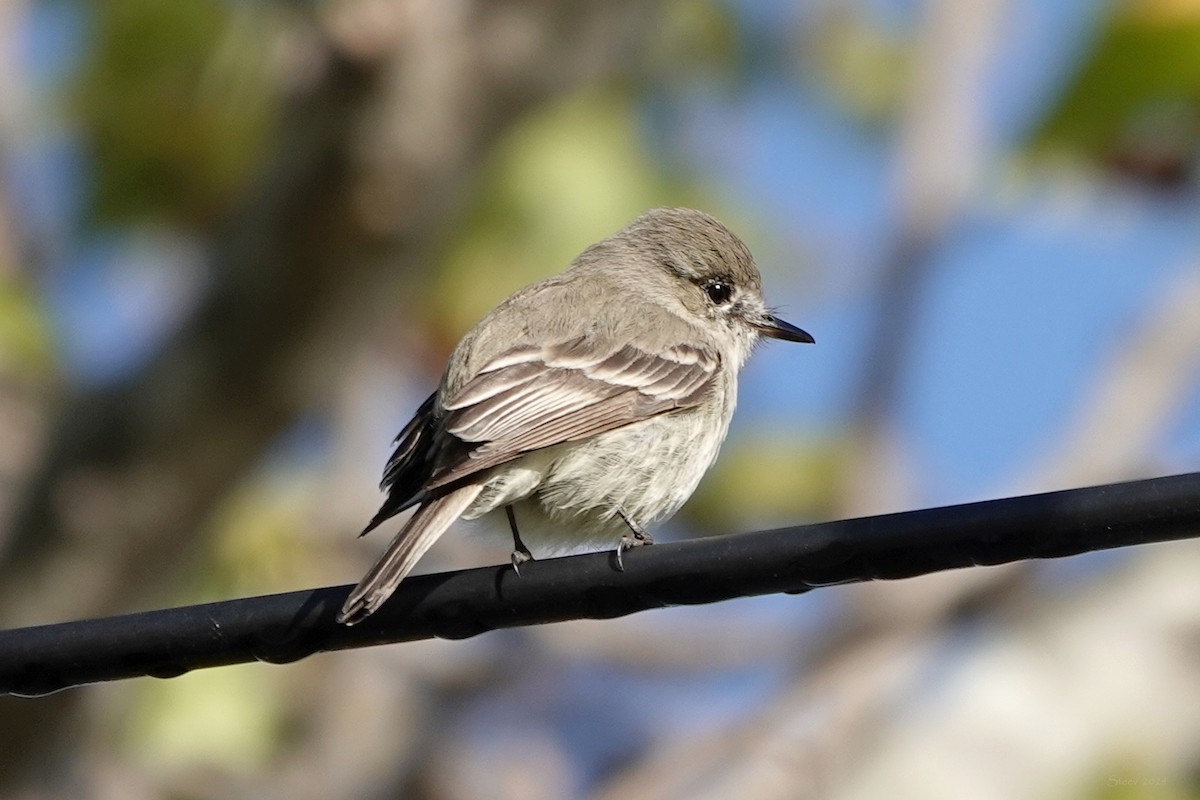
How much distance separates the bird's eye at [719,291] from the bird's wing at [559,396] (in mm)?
644

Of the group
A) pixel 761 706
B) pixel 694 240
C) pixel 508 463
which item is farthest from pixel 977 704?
pixel 508 463

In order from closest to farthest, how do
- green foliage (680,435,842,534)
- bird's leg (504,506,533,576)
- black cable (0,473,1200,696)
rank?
black cable (0,473,1200,696) < bird's leg (504,506,533,576) < green foliage (680,435,842,534)

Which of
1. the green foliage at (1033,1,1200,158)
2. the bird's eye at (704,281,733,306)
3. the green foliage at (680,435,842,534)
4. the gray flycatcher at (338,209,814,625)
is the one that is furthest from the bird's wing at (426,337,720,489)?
the green foliage at (680,435,842,534)

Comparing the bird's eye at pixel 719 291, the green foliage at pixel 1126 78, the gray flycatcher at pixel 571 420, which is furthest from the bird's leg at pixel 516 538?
the green foliage at pixel 1126 78

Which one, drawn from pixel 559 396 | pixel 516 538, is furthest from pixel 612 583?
pixel 516 538

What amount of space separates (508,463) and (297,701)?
14.6 feet

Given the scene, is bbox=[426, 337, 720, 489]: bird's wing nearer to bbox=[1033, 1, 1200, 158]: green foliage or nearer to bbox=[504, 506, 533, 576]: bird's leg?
bbox=[504, 506, 533, 576]: bird's leg

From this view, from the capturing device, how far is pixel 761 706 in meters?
7.27

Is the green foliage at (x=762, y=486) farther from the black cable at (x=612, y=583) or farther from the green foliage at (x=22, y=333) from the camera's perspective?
the black cable at (x=612, y=583)

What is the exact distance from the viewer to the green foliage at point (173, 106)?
7359mm

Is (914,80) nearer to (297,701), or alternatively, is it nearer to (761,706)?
(761,706)

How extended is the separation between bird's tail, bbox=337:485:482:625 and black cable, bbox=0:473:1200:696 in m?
0.03

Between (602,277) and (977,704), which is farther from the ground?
(602,277)

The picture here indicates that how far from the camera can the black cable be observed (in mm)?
2887
